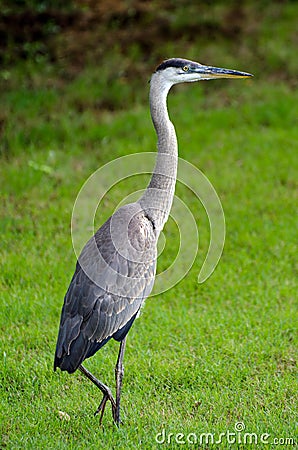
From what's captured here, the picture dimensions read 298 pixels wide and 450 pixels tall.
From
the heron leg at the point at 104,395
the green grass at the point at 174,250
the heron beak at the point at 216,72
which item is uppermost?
the heron beak at the point at 216,72

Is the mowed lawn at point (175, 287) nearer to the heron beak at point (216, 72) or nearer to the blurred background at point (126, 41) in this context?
the blurred background at point (126, 41)

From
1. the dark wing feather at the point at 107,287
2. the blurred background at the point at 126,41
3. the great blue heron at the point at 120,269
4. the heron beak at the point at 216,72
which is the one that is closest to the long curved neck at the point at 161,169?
the great blue heron at the point at 120,269

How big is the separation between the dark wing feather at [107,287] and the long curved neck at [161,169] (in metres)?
0.12

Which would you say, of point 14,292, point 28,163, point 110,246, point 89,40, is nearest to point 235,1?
point 89,40

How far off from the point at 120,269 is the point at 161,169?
2.75 feet

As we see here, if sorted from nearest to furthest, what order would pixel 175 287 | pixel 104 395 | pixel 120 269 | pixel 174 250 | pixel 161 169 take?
pixel 104 395 < pixel 120 269 < pixel 161 169 < pixel 175 287 < pixel 174 250

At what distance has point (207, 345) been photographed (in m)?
6.02

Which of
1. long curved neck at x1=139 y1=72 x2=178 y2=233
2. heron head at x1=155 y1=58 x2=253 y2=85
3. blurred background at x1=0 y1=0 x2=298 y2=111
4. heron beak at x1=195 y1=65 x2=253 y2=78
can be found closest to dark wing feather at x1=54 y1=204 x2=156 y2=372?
long curved neck at x1=139 y1=72 x2=178 y2=233

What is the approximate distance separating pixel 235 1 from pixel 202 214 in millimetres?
6602

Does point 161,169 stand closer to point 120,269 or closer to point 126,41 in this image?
point 120,269

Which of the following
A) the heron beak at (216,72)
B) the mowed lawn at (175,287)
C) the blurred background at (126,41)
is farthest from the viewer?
the blurred background at (126,41)

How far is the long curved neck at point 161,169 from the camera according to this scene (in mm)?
5316

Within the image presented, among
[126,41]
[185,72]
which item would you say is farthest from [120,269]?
[126,41]

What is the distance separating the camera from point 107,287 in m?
4.97
